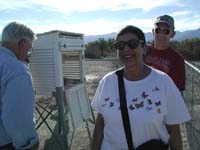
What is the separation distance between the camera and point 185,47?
2681 centimetres

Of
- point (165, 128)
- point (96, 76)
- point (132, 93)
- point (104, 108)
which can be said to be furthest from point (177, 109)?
point (96, 76)

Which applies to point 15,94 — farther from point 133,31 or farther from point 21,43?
point 133,31

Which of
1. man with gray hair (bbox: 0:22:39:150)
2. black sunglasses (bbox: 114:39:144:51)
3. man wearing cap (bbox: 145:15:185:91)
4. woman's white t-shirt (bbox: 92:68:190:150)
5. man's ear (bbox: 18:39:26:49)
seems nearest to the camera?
woman's white t-shirt (bbox: 92:68:190:150)

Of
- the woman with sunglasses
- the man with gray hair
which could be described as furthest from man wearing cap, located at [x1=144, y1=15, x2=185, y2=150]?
the man with gray hair

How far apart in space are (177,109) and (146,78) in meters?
0.32

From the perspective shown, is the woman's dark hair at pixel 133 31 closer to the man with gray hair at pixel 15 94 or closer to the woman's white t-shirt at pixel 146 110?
the woman's white t-shirt at pixel 146 110

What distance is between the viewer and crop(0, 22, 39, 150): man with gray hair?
3.13 m

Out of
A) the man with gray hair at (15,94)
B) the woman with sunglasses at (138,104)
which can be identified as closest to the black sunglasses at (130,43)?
the woman with sunglasses at (138,104)

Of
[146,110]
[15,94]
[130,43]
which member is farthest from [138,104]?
[15,94]

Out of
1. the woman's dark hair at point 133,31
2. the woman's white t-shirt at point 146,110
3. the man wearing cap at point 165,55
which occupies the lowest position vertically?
the woman's white t-shirt at point 146,110

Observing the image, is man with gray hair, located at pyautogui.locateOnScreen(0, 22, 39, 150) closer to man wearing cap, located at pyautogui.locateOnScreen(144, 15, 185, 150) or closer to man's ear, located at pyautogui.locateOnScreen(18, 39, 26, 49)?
man's ear, located at pyautogui.locateOnScreen(18, 39, 26, 49)

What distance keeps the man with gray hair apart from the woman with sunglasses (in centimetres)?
67

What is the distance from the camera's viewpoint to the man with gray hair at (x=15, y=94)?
313 centimetres

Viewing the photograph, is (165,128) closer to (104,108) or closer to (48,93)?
(104,108)
